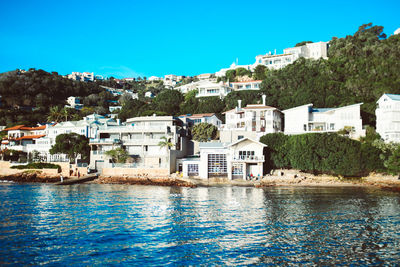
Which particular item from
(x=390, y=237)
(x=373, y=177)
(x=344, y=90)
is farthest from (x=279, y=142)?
(x=390, y=237)

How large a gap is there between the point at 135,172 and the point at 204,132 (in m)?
17.3

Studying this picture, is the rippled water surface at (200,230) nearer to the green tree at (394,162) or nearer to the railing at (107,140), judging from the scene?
the green tree at (394,162)

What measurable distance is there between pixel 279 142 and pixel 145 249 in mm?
35751

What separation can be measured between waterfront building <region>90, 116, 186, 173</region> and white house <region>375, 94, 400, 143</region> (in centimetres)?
3248

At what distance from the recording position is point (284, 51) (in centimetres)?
10594

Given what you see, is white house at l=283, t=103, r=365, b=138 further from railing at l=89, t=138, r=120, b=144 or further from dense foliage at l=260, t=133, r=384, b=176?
railing at l=89, t=138, r=120, b=144

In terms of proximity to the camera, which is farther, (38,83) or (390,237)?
(38,83)

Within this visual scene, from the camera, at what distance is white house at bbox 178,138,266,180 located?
157 ft

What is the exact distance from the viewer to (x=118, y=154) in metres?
54.0

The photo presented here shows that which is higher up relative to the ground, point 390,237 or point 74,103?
point 74,103

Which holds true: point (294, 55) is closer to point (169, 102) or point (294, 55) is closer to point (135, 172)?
point (169, 102)

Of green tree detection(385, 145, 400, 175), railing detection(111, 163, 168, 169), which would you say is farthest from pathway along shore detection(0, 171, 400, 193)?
railing detection(111, 163, 168, 169)

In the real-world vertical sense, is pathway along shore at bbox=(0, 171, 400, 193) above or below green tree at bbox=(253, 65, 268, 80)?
below

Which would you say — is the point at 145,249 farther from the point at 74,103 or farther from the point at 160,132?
the point at 74,103
